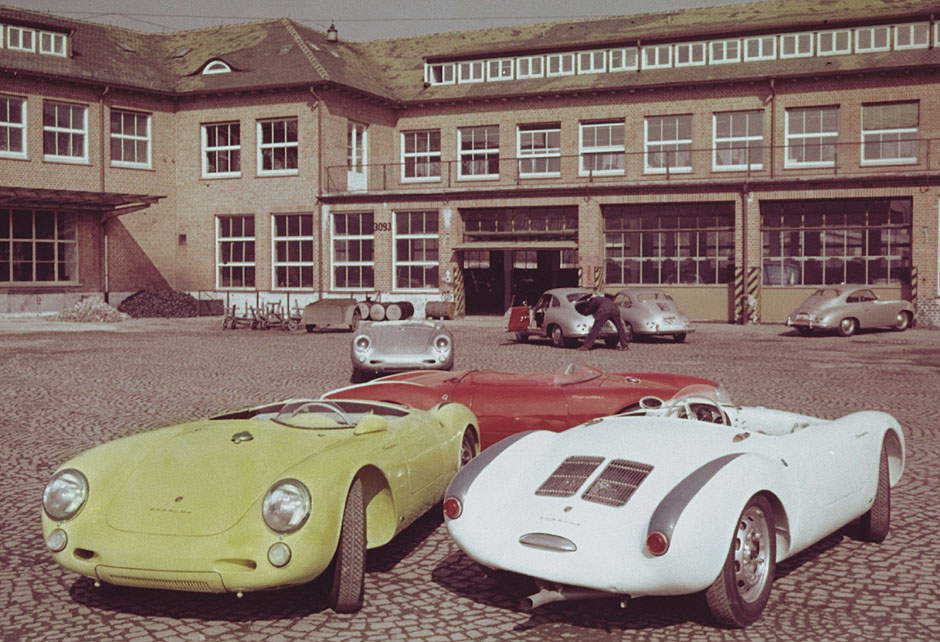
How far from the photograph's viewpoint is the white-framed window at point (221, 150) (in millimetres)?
36281

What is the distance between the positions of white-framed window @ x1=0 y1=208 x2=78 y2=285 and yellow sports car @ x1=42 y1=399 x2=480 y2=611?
30376 millimetres

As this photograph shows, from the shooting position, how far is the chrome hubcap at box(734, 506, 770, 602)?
434cm

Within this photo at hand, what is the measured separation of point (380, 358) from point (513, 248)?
20.2 m

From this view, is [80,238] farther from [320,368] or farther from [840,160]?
[840,160]

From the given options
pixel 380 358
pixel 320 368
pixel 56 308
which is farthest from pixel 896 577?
A: pixel 56 308

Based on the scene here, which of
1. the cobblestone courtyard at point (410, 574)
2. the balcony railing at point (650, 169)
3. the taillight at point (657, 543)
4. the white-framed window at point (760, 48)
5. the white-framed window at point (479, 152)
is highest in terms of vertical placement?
the white-framed window at point (760, 48)

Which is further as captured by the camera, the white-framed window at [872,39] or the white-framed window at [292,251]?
the white-framed window at [292,251]

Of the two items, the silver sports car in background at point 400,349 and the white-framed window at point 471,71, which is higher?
the white-framed window at point 471,71

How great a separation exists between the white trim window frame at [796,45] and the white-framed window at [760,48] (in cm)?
29

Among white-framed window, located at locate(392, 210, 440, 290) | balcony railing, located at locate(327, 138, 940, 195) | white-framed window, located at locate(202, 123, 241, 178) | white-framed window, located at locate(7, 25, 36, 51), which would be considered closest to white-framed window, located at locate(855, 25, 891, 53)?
balcony railing, located at locate(327, 138, 940, 195)

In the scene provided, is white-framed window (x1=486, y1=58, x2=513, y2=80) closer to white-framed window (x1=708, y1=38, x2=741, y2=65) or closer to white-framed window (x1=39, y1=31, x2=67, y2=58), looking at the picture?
white-framed window (x1=708, y1=38, x2=741, y2=65)

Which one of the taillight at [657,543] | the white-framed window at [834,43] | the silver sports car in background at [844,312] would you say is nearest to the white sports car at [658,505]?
the taillight at [657,543]

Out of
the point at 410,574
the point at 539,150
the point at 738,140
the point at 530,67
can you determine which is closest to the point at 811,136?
the point at 738,140

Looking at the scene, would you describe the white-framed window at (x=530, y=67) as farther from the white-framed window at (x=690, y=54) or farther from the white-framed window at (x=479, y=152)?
the white-framed window at (x=690, y=54)
